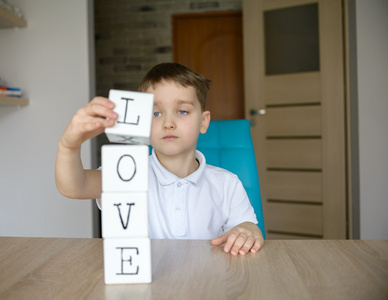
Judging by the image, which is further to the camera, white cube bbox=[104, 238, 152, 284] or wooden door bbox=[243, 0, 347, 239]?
wooden door bbox=[243, 0, 347, 239]

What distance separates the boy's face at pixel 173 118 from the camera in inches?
36.3

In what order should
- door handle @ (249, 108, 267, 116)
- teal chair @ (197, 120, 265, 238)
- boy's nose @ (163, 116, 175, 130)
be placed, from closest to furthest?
boy's nose @ (163, 116, 175, 130)
teal chair @ (197, 120, 265, 238)
door handle @ (249, 108, 267, 116)

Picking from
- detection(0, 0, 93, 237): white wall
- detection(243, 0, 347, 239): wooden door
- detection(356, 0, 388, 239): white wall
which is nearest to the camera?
detection(0, 0, 93, 237): white wall

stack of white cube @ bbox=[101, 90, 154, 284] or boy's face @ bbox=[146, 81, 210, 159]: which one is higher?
boy's face @ bbox=[146, 81, 210, 159]

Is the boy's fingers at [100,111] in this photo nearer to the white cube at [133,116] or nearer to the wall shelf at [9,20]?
the white cube at [133,116]

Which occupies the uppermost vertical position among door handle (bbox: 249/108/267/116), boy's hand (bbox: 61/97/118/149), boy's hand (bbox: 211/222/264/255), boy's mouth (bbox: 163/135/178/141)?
door handle (bbox: 249/108/267/116)

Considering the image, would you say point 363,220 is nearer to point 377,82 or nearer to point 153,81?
point 377,82

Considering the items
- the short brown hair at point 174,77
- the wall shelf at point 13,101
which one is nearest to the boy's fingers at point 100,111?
the short brown hair at point 174,77

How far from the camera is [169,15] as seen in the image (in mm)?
3893

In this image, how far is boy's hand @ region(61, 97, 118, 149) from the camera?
546mm

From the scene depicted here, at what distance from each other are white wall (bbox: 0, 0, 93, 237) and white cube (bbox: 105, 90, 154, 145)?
6.41 ft

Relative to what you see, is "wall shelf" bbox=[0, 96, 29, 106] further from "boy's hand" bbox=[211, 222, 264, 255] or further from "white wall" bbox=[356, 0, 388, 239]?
"white wall" bbox=[356, 0, 388, 239]

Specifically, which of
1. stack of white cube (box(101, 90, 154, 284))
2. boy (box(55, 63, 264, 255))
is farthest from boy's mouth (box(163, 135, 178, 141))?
stack of white cube (box(101, 90, 154, 284))

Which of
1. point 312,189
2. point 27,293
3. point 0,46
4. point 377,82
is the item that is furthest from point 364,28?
point 27,293
